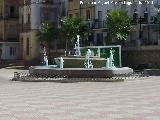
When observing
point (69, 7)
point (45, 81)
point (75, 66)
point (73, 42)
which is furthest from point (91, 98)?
point (69, 7)

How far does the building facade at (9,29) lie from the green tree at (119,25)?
25915 mm

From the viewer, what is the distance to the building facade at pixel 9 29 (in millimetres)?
73875

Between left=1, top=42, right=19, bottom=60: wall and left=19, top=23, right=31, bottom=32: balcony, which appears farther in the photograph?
left=1, top=42, right=19, bottom=60: wall

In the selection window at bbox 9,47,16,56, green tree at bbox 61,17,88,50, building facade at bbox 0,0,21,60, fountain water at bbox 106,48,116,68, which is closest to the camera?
Answer: fountain water at bbox 106,48,116,68

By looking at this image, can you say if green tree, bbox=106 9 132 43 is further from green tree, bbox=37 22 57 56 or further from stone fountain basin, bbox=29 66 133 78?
stone fountain basin, bbox=29 66 133 78

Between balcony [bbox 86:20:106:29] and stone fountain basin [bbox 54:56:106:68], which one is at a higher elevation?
balcony [bbox 86:20:106:29]

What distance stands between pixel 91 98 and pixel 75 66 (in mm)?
13901

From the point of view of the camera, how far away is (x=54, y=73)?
108 ft

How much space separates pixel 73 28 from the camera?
2221 inches

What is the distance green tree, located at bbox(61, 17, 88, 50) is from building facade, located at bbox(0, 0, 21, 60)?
1761 centimetres

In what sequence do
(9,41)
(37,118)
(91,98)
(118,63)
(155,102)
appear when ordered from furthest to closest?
(9,41) < (118,63) < (91,98) < (155,102) < (37,118)

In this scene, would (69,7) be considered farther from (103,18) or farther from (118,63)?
(118,63)

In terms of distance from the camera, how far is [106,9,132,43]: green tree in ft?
166

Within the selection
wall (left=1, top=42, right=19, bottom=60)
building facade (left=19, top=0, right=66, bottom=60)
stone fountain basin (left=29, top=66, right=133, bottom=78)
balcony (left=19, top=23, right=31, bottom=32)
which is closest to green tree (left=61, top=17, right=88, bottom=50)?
building facade (left=19, top=0, right=66, bottom=60)
